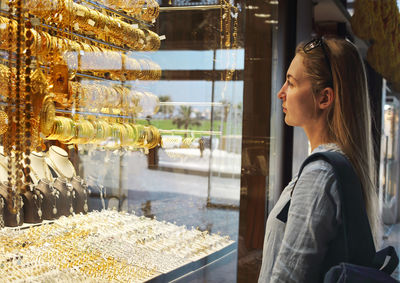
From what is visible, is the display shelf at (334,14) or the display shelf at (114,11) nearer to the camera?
the display shelf at (114,11)

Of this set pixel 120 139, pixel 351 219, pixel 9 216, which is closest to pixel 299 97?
pixel 351 219

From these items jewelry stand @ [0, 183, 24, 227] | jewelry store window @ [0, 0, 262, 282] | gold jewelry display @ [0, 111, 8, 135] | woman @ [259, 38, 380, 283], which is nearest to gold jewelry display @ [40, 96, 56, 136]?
jewelry store window @ [0, 0, 262, 282]

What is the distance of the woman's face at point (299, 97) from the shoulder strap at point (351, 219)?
267mm

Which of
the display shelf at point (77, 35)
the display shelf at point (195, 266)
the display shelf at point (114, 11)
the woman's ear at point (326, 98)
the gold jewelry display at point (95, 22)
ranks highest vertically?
the display shelf at point (114, 11)

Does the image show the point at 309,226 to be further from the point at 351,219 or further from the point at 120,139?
the point at 120,139

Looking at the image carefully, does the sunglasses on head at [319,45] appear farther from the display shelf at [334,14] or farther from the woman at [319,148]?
the display shelf at [334,14]

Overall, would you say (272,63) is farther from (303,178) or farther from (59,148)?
(303,178)

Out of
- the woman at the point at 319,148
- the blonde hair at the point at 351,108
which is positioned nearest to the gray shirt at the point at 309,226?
the woman at the point at 319,148

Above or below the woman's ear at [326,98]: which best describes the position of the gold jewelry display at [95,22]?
above

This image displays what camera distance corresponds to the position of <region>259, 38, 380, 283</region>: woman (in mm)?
1066

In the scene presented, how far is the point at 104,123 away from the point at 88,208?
34 centimetres

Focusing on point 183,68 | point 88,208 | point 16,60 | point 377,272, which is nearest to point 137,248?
point 88,208

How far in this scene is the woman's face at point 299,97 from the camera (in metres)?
1.33

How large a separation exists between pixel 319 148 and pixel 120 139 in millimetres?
875
